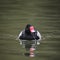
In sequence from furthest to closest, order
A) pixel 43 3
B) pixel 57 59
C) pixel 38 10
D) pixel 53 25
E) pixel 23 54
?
pixel 43 3 < pixel 38 10 < pixel 53 25 < pixel 23 54 < pixel 57 59

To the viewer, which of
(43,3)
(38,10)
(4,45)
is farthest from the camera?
(43,3)

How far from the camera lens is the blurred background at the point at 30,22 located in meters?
11.8

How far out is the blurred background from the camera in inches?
464

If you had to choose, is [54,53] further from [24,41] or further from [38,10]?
[38,10]

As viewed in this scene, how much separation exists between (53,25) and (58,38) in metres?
2.36

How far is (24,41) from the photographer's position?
1358 cm

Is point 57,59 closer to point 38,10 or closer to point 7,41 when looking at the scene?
point 7,41

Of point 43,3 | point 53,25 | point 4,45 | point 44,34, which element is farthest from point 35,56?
point 43,3

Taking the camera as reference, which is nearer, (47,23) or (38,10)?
(47,23)

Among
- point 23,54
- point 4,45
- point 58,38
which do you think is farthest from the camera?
point 58,38

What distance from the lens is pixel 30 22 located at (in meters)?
17.3

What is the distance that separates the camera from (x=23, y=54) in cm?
1167

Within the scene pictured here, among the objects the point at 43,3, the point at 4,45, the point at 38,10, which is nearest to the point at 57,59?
the point at 4,45

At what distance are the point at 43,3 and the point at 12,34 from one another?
9470 millimetres
